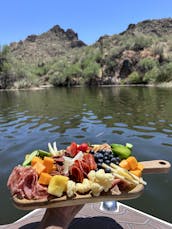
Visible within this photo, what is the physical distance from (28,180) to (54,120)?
9811 mm

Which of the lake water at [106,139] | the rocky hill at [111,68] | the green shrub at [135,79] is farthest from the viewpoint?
the rocky hill at [111,68]

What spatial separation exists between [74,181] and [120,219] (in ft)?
4.08

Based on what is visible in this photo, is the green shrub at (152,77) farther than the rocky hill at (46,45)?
No

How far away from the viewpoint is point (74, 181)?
1.95m

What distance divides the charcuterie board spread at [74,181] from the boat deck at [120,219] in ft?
3.22

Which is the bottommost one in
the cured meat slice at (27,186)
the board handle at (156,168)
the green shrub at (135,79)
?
the green shrub at (135,79)

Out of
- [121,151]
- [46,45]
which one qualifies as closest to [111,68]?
[121,151]

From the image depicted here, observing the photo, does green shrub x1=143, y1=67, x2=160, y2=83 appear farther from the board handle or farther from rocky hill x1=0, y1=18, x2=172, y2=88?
the board handle

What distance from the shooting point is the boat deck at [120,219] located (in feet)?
8.98

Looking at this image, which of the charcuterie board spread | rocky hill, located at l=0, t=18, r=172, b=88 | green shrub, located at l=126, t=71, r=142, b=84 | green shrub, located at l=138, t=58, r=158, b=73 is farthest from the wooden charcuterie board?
green shrub, located at l=138, t=58, r=158, b=73

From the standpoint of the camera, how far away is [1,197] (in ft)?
14.1

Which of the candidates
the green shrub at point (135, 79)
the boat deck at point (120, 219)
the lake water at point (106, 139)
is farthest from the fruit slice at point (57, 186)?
the green shrub at point (135, 79)

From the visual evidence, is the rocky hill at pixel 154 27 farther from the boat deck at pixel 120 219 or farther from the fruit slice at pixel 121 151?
the fruit slice at pixel 121 151

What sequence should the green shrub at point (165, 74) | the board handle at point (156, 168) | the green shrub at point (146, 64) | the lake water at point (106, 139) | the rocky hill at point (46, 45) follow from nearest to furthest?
the board handle at point (156, 168)
the lake water at point (106, 139)
the green shrub at point (165, 74)
the green shrub at point (146, 64)
the rocky hill at point (46, 45)
